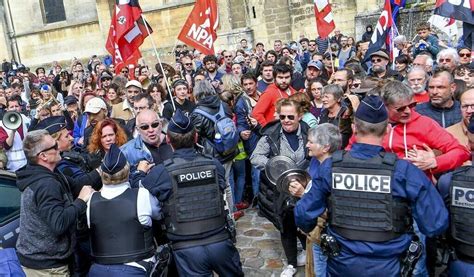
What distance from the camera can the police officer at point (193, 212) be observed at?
378cm

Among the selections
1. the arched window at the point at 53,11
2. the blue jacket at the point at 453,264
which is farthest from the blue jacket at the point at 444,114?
the arched window at the point at 53,11

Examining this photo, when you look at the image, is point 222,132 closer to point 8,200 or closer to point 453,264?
point 8,200

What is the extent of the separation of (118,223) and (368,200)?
191cm

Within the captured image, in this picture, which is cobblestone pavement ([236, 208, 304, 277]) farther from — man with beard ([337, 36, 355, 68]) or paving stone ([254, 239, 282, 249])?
man with beard ([337, 36, 355, 68])

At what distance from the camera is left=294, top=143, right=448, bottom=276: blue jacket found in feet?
10.0

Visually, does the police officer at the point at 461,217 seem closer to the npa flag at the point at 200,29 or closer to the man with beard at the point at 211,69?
the man with beard at the point at 211,69

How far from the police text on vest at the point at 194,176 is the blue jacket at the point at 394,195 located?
85 centimetres

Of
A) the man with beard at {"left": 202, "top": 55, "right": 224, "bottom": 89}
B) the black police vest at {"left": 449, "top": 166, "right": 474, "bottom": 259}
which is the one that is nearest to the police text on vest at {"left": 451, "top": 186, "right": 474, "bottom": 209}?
the black police vest at {"left": 449, "top": 166, "right": 474, "bottom": 259}

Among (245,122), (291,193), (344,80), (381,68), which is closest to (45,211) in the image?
(291,193)

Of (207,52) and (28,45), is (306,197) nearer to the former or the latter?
(207,52)

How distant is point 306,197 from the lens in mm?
3414

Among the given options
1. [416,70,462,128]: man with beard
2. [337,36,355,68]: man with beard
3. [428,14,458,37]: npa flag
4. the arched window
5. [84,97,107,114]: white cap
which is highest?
the arched window

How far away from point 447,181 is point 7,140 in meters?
6.00

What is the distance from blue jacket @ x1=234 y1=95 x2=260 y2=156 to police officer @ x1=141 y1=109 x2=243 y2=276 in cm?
310
